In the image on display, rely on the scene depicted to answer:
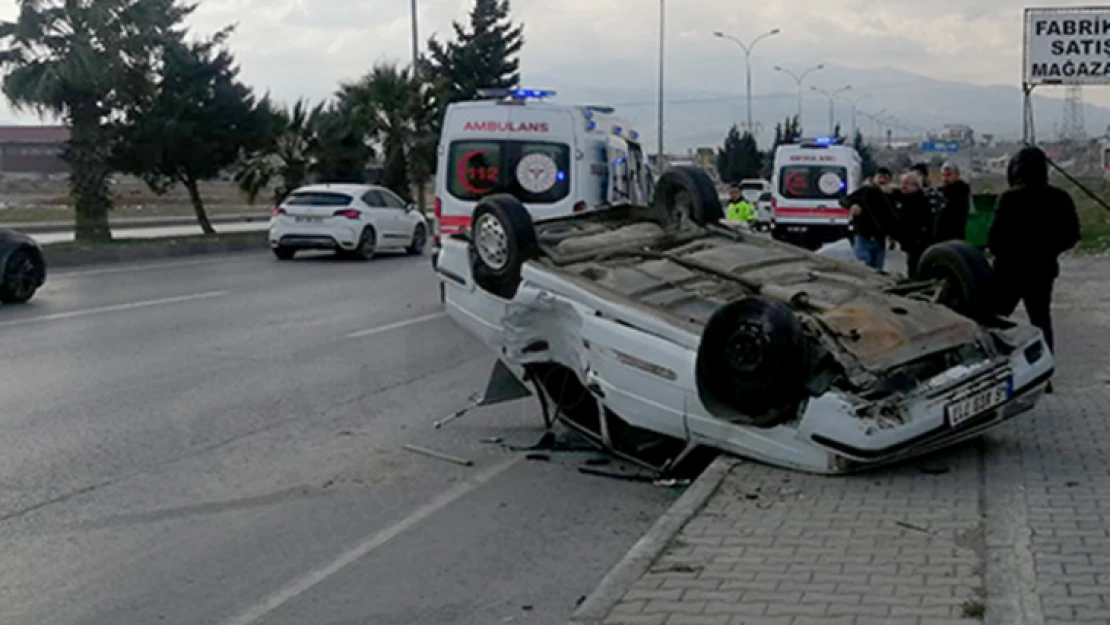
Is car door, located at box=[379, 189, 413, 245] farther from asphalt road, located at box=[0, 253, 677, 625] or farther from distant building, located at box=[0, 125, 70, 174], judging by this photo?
distant building, located at box=[0, 125, 70, 174]

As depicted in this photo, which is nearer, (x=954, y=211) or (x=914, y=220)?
(x=954, y=211)

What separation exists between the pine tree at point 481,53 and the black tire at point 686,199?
200 feet

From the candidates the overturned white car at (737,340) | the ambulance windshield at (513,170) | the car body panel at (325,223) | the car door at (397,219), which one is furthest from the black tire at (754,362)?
the car door at (397,219)

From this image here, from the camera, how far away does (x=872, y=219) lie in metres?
15.3

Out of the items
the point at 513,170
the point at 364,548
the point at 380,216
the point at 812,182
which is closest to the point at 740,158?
the point at 812,182

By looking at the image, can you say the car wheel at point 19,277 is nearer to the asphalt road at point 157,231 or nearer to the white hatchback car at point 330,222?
the white hatchback car at point 330,222

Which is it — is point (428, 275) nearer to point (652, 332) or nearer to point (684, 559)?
point (652, 332)

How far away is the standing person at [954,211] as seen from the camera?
1318 centimetres

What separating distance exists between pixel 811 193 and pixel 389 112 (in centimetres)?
2002

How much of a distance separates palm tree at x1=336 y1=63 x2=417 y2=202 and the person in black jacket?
3784cm

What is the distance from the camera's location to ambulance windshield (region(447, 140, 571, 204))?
17.9 metres

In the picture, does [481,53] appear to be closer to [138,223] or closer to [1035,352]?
[138,223]

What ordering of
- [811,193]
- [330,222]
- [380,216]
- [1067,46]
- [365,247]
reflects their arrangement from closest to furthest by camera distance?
[1067,46] < [330,222] < [365,247] < [380,216] < [811,193]

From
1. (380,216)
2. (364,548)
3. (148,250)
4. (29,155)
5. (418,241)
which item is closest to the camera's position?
(364,548)
